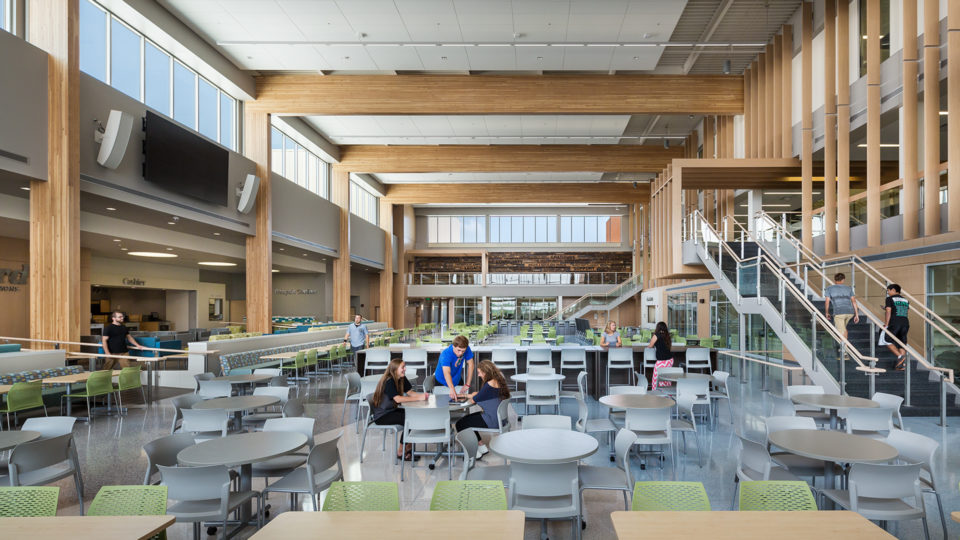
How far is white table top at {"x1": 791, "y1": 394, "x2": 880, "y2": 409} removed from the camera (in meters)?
4.72

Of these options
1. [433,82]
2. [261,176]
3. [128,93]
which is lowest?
[261,176]

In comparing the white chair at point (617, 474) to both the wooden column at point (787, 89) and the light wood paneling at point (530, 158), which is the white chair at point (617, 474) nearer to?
the wooden column at point (787, 89)

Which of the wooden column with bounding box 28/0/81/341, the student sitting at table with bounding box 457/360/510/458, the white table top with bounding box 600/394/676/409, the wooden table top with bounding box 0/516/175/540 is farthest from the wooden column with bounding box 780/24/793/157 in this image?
the wooden column with bounding box 28/0/81/341

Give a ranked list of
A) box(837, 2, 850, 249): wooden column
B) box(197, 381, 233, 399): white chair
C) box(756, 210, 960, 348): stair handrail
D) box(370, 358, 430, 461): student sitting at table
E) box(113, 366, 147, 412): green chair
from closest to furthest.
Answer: box(370, 358, 430, 461): student sitting at table < box(197, 381, 233, 399): white chair < box(756, 210, 960, 348): stair handrail < box(113, 366, 147, 412): green chair < box(837, 2, 850, 249): wooden column

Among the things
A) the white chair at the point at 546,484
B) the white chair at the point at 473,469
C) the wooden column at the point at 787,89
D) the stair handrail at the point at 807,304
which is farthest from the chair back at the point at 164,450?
the wooden column at the point at 787,89

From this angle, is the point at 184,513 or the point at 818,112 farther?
the point at 818,112

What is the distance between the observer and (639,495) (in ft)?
8.71

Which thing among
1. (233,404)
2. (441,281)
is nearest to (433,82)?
(233,404)

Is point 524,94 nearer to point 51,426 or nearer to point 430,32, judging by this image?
point 430,32

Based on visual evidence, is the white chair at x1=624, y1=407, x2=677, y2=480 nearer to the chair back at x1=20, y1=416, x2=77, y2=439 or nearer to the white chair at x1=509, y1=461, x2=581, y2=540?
the white chair at x1=509, y1=461, x2=581, y2=540

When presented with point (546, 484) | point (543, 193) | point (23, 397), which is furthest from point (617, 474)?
point (543, 193)

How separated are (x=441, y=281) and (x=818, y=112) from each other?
21030 mm

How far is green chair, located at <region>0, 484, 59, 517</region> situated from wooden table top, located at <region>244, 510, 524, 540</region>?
1.36 metres

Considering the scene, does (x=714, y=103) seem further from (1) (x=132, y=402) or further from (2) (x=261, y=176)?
(1) (x=132, y=402)
